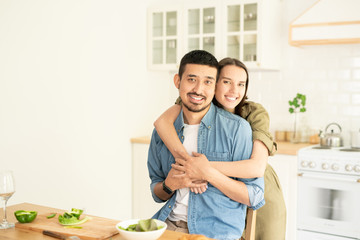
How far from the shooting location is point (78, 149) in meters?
3.35

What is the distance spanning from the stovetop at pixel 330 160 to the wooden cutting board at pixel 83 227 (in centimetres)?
203

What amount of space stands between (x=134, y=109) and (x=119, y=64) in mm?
473

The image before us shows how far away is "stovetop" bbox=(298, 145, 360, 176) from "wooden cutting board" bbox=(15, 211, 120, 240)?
2.03 meters

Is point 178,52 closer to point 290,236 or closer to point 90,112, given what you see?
point 90,112

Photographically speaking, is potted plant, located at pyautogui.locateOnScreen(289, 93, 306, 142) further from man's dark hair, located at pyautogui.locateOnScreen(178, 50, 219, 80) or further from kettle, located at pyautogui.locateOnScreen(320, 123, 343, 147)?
man's dark hair, located at pyautogui.locateOnScreen(178, 50, 219, 80)

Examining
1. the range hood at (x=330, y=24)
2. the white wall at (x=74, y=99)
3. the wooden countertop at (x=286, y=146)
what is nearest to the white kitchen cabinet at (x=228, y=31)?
the white wall at (x=74, y=99)

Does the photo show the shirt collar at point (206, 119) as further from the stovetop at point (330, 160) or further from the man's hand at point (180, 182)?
the stovetop at point (330, 160)

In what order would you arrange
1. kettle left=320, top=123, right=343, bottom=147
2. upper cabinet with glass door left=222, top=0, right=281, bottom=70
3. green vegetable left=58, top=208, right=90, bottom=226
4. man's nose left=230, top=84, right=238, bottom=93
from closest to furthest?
green vegetable left=58, top=208, right=90, bottom=226 → man's nose left=230, top=84, right=238, bottom=93 → kettle left=320, top=123, right=343, bottom=147 → upper cabinet with glass door left=222, top=0, right=281, bottom=70

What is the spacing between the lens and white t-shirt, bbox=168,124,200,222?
1.89 m

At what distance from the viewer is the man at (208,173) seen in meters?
1.81

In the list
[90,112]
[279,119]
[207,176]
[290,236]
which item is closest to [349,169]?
[290,236]

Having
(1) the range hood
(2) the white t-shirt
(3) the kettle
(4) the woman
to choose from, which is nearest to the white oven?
(3) the kettle

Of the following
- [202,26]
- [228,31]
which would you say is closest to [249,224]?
[228,31]

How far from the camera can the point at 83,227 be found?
1658mm
